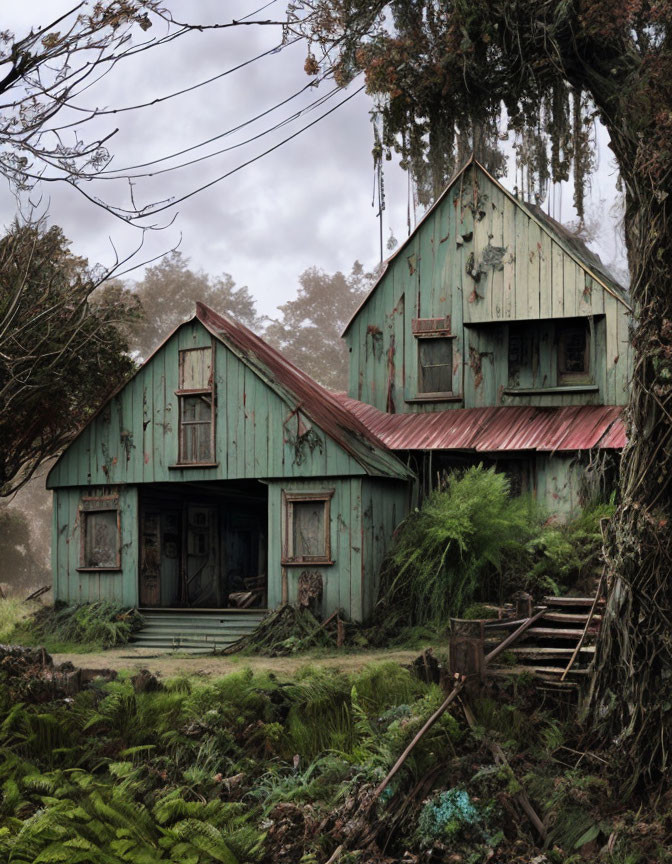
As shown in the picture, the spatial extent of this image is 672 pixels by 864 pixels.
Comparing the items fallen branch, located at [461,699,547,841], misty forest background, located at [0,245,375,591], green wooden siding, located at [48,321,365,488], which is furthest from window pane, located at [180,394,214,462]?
misty forest background, located at [0,245,375,591]

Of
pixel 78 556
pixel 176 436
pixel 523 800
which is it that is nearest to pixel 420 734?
pixel 523 800

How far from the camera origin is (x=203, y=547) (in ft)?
72.1

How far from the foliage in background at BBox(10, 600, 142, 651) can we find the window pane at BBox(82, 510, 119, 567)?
0.85 metres

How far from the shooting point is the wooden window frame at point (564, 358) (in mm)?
19328

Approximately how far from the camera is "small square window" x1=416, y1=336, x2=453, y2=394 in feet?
66.8

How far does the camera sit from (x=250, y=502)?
23.5m

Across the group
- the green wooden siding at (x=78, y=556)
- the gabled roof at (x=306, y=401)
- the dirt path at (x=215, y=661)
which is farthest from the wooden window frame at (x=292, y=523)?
the green wooden siding at (x=78, y=556)

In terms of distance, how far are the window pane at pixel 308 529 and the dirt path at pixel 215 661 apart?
2.57 metres

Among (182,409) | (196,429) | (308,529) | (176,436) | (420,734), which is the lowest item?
(420,734)

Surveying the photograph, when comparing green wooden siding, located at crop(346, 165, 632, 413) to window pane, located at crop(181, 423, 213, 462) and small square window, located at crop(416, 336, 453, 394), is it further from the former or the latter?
window pane, located at crop(181, 423, 213, 462)

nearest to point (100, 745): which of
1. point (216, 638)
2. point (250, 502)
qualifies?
point (216, 638)

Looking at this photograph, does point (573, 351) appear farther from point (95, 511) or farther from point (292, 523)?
point (95, 511)

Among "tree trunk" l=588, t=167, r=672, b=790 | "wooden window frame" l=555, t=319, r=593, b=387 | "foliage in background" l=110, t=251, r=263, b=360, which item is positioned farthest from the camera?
"foliage in background" l=110, t=251, r=263, b=360

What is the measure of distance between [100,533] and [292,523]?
4.22 metres
